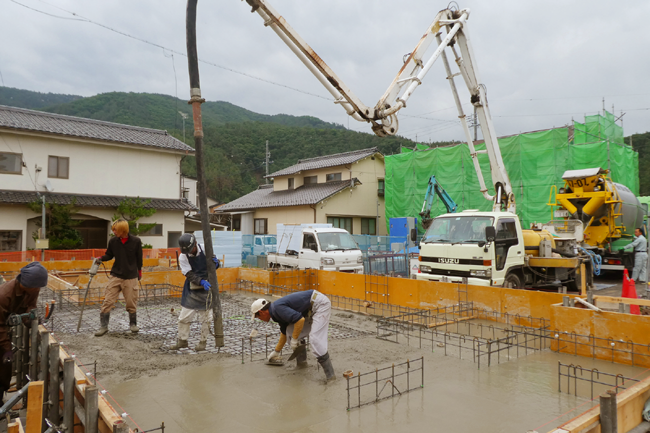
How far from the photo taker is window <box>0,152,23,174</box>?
16031 millimetres

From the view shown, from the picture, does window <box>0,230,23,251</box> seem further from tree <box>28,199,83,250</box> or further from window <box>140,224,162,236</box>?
window <box>140,224,162,236</box>

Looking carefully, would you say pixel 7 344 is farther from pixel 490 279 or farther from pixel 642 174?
pixel 642 174

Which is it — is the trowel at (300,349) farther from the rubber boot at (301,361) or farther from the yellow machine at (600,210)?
the yellow machine at (600,210)

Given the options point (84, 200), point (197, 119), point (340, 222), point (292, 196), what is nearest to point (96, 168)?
point (84, 200)

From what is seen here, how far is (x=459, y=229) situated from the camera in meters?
9.00

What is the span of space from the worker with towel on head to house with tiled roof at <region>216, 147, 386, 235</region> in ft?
59.4

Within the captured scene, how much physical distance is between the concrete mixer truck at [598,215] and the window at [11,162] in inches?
720

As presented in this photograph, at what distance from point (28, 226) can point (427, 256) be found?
49.6 feet

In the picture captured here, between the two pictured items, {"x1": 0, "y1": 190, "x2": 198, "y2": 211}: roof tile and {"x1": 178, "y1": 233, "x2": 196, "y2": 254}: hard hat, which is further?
{"x1": 0, "y1": 190, "x2": 198, "y2": 211}: roof tile

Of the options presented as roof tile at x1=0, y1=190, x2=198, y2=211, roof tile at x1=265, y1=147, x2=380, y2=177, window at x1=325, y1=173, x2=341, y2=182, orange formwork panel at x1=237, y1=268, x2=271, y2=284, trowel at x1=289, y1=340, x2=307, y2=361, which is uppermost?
roof tile at x1=265, y1=147, x2=380, y2=177

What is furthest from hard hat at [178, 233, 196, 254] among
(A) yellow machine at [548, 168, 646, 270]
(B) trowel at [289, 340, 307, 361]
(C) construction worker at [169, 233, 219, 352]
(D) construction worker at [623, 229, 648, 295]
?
(D) construction worker at [623, 229, 648, 295]

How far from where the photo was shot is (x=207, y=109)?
72562 mm

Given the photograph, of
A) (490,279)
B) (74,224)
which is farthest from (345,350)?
(74,224)

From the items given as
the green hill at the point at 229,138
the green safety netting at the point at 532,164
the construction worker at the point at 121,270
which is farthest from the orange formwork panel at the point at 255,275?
the green hill at the point at 229,138
